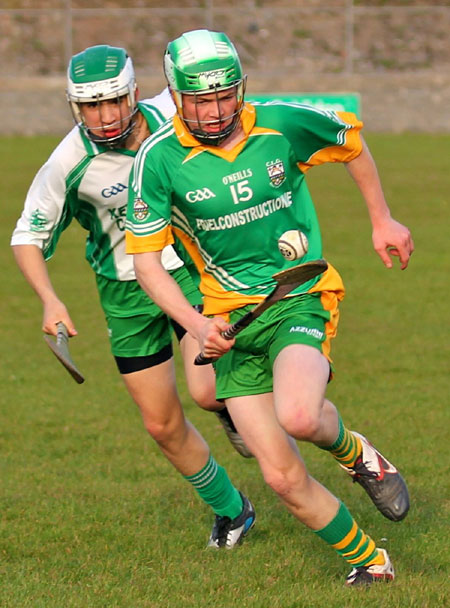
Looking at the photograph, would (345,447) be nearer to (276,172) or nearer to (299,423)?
(299,423)

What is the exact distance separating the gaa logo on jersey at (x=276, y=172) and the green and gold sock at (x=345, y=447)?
105cm

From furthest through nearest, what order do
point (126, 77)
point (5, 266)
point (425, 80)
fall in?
point (425, 80)
point (5, 266)
point (126, 77)

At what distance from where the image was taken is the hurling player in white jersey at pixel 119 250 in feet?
17.7

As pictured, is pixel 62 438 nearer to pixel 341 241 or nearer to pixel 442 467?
pixel 442 467

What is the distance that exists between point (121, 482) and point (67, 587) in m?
1.80

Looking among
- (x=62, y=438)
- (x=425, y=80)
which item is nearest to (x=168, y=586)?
(x=62, y=438)

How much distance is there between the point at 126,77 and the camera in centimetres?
543

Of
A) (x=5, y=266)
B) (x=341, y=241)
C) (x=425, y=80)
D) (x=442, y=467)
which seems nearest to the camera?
(x=442, y=467)

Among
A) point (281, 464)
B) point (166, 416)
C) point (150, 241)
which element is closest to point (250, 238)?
point (150, 241)

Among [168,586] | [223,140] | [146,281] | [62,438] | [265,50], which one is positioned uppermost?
[223,140]

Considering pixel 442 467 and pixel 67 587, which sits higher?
pixel 67 587

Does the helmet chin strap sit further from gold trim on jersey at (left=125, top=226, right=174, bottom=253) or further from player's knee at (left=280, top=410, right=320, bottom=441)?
player's knee at (left=280, top=410, right=320, bottom=441)

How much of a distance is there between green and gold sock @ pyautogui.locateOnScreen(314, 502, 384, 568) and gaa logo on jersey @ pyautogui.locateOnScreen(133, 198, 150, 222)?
146 centimetres

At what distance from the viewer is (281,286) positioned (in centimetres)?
461
